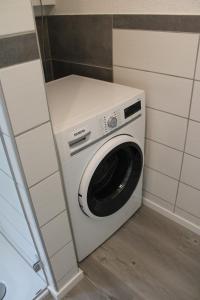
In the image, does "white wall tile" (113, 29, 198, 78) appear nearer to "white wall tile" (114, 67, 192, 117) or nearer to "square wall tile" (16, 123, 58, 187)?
"white wall tile" (114, 67, 192, 117)

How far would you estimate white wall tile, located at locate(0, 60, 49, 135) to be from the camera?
0.72 metres

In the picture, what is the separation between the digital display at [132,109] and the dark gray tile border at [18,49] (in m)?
0.54

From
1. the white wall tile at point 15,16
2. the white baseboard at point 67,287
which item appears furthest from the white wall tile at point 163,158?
the white wall tile at point 15,16

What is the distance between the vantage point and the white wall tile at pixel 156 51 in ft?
3.65

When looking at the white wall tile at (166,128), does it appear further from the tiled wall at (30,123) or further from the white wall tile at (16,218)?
the white wall tile at (16,218)

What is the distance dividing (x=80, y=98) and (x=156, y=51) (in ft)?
1.35

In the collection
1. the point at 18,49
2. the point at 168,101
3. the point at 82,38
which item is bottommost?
the point at 168,101

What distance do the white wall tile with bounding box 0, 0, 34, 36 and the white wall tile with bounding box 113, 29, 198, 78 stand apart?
66cm

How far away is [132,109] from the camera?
48.6 inches

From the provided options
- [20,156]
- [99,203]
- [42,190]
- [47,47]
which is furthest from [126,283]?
[47,47]

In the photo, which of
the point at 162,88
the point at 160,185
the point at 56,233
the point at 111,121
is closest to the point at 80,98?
the point at 111,121

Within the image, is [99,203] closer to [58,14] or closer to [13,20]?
[13,20]

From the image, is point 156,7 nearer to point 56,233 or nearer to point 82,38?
point 82,38

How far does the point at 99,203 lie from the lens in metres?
1.29
